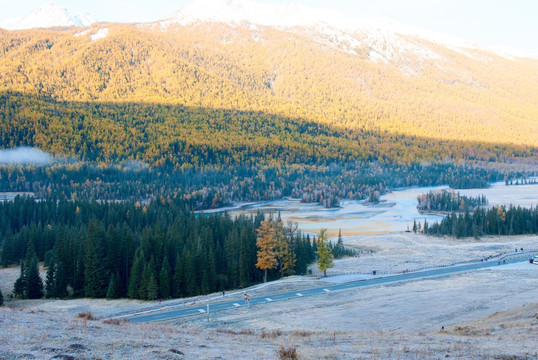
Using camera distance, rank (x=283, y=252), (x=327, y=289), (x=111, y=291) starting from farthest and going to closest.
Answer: (x=283, y=252) → (x=111, y=291) → (x=327, y=289)

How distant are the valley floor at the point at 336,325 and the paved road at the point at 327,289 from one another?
73.5 inches

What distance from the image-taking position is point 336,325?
3975 cm

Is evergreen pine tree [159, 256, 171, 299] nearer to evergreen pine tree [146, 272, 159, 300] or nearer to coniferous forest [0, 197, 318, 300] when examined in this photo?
coniferous forest [0, 197, 318, 300]

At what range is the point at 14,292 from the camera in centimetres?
6425

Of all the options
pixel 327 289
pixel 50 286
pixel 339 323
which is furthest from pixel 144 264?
pixel 339 323

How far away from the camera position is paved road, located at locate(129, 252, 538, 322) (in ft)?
147

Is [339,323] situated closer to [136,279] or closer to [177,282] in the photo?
[177,282]

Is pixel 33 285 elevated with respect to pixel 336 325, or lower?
lower

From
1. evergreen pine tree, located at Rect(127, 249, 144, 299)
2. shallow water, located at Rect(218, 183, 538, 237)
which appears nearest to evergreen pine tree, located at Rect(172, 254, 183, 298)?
evergreen pine tree, located at Rect(127, 249, 144, 299)

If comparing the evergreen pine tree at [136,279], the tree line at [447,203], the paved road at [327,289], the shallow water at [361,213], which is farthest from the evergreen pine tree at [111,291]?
the tree line at [447,203]

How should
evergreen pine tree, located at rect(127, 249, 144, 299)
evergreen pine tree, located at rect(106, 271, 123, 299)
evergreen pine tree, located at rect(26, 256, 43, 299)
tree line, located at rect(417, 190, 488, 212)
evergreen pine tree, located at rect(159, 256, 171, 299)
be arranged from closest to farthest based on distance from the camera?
evergreen pine tree, located at rect(159, 256, 171, 299)
evergreen pine tree, located at rect(127, 249, 144, 299)
evergreen pine tree, located at rect(106, 271, 123, 299)
evergreen pine tree, located at rect(26, 256, 43, 299)
tree line, located at rect(417, 190, 488, 212)

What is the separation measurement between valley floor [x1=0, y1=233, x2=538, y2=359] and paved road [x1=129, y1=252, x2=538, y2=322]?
1868mm

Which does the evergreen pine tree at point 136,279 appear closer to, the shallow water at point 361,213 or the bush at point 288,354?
the bush at point 288,354

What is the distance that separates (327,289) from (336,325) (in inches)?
595
